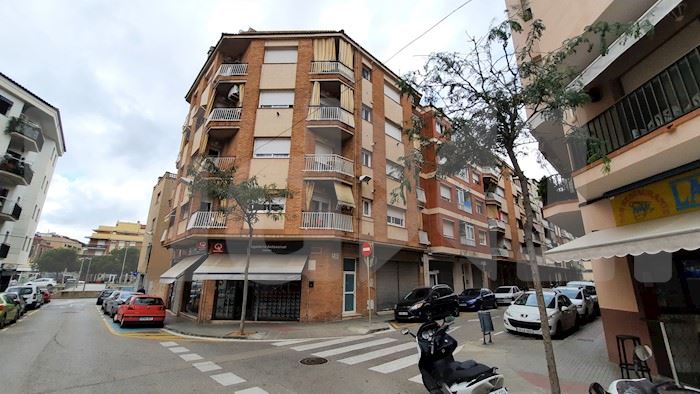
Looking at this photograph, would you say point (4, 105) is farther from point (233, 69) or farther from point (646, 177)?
point (646, 177)

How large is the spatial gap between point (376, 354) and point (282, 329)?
579 centimetres

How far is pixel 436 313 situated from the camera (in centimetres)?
1513

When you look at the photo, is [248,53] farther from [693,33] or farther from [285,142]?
[693,33]

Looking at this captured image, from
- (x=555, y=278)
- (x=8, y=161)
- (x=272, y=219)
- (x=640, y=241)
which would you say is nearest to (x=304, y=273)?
(x=272, y=219)

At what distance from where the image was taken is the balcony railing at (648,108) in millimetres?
4828

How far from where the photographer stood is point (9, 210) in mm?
23828

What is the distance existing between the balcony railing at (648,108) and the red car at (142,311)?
16260mm

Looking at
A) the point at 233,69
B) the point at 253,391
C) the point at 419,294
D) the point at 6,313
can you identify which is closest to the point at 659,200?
the point at 253,391

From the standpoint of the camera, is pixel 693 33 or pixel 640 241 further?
pixel 693 33

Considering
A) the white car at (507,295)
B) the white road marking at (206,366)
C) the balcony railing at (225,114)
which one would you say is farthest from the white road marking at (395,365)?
the white car at (507,295)

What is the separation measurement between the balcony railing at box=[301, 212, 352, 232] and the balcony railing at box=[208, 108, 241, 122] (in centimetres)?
698

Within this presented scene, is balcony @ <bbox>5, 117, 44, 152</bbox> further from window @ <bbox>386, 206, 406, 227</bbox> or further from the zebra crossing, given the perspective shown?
window @ <bbox>386, 206, 406, 227</bbox>

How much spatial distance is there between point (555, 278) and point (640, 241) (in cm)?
4835

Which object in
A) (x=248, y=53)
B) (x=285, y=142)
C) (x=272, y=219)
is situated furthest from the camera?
(x=248, y=53)
